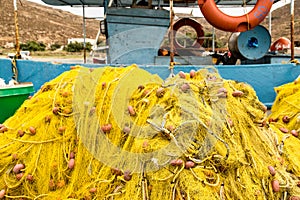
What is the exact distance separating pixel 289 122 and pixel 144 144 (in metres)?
2.29

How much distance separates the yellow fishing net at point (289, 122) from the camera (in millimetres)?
3017

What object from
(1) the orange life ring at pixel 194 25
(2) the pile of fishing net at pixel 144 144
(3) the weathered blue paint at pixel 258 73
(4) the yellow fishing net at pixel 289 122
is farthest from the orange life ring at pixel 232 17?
(1) the orange life ring at pixel 194 25

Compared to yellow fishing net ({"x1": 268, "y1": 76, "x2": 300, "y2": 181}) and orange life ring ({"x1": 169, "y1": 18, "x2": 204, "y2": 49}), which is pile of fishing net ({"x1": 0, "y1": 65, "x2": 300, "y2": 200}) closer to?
yellow fishing net ({"x1": 268, "y1": 76, "x2": 300, "y2": 181})

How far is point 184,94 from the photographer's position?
8.77 feet

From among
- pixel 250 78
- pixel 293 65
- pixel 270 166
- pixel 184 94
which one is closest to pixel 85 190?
pixel 184 94

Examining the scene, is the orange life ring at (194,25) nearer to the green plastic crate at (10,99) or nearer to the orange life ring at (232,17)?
the orange life ring at (232,17)

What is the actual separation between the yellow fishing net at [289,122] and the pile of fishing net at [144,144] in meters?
0.04

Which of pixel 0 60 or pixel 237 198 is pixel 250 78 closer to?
pixel 237 198

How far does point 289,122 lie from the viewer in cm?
394

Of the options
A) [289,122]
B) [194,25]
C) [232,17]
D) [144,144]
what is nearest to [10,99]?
[144,144]

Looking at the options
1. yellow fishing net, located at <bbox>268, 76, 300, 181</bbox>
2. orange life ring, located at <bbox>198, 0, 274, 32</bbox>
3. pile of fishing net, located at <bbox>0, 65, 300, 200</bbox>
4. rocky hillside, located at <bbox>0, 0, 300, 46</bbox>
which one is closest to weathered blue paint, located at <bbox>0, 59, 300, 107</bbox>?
orange life ring, located at <bbox>198, 0, 274, 32</bbox>

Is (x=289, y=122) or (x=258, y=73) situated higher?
(x=258, y=73)

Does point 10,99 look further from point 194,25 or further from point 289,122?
point 194,25

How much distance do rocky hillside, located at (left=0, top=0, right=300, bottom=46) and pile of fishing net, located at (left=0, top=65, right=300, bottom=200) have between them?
4709 cm
